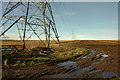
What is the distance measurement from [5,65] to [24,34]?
6.04 metres

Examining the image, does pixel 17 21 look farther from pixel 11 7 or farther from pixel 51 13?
pixel 51 13

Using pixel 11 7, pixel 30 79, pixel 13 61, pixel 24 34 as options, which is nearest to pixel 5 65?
pixel 13 61

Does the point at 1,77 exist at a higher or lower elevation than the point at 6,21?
lower

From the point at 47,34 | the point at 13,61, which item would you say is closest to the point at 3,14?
the point at 47,34

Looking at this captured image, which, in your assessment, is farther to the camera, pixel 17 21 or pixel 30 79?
pixel 17 21

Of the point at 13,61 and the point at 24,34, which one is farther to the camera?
the point at 24,34

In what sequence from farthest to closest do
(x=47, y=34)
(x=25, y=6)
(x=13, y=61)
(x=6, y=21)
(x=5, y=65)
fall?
1. (x=47, y=34)
2. (x=25, y=6)
3. (x=6, y=21)
4. (x=13, y=61)
5. (x=5, y=65)

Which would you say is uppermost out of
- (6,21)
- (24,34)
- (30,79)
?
(6,21)

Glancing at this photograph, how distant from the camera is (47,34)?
13500 mm

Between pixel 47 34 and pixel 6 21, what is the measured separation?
493 cm

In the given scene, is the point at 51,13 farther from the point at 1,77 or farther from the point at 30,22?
the point at 1,77

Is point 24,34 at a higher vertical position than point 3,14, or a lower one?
lower

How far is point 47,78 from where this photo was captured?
494cm

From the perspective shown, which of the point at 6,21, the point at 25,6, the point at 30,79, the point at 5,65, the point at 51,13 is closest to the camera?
the point at 30,79
